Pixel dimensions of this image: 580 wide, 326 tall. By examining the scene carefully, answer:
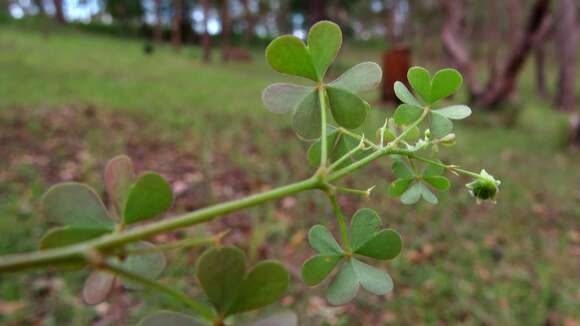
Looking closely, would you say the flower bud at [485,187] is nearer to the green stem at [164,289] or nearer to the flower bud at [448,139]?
the flower bud at [448,139]

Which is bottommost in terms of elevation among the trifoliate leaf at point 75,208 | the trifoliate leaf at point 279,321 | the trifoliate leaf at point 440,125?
the trifoliate leaf at point 279,321

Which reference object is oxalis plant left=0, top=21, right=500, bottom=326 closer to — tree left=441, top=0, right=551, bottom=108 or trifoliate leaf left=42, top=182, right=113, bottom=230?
trifoliate leaf left=42, top=182, right=113, bottom=230

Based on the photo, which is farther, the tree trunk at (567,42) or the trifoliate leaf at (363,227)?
the tree trunk at (567,42)

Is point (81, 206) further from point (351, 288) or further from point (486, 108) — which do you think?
point (486, 108)

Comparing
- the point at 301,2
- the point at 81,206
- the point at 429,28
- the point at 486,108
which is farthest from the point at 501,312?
the point at 429,28

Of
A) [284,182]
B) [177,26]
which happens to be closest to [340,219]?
[284,182]

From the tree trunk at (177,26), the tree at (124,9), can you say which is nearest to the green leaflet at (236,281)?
the tree trunk at (177,26)
